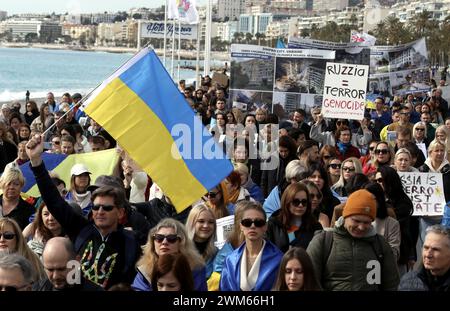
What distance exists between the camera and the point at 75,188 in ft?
30.1

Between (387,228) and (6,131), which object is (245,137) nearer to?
(6,131)

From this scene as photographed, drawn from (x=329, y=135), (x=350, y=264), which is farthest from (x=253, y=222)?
(x=329, y=135)

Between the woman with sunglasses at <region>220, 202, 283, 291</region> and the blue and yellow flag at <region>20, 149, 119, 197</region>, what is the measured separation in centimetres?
442

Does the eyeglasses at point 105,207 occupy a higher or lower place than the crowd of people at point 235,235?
higher

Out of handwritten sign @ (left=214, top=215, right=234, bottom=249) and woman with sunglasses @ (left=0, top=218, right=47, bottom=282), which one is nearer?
woman with sunglasses @ (left=0, top=218, right=47, bottom=282)

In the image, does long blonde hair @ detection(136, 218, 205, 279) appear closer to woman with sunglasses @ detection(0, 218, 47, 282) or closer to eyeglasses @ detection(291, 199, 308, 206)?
woman with sunglasses @ detection(0, 218, 47, 282)

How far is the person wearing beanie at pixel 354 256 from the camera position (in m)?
6.46

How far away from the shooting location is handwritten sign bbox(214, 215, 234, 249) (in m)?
7.78

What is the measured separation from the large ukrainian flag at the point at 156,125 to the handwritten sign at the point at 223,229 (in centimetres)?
29

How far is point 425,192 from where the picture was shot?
391 inches

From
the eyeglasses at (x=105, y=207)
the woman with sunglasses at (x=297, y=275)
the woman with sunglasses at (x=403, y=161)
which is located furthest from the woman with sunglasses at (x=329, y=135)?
the woman with sunglasses at (x=297, y=275)

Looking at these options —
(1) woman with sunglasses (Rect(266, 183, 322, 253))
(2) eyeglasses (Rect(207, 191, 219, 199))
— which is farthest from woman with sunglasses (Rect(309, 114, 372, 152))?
(1) woman with sunglasses (Rect(266, 183, 322, 253))

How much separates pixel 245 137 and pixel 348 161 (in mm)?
3397

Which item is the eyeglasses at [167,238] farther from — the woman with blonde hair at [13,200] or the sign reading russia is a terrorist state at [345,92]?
the sign reading russia is a terrorist state at [345,92]
